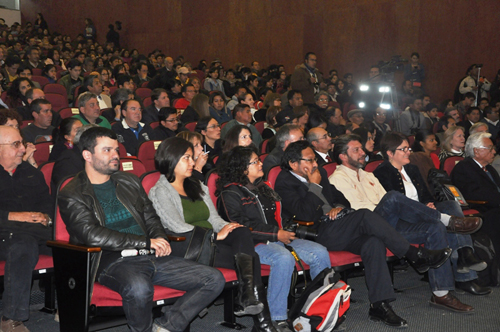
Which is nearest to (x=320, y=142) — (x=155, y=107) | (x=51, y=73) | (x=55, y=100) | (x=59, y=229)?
(x=59, y=229)

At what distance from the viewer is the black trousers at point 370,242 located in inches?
124

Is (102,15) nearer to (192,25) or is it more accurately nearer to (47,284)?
(192,25)

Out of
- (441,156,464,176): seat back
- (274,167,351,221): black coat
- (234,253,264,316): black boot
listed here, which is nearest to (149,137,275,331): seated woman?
(234,253,264,316): black boot

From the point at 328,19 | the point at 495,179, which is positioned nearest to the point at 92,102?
the point at 495,179

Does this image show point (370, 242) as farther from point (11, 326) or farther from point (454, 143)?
point (454, 143)

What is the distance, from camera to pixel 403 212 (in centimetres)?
361

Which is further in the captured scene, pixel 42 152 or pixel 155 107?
pixel 155 107

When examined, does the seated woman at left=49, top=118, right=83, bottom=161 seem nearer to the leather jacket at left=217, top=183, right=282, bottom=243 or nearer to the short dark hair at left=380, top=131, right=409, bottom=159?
the leather jacket at left=217, top=183, right=282, bottom=243

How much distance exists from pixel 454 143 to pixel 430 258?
2.18 meters

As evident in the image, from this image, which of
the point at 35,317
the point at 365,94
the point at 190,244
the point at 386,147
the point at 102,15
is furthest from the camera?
the point at 102,15

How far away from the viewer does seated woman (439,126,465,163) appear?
508cm

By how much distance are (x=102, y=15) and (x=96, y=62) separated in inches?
253

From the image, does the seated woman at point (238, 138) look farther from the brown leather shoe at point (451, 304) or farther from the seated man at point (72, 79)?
the seated man at point (72, 79)

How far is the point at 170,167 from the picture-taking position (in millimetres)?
2943
